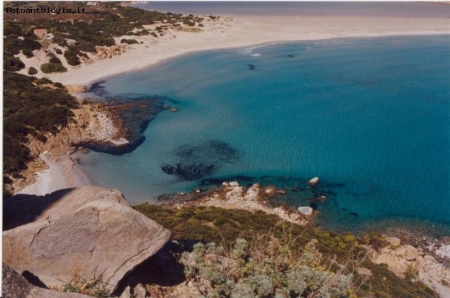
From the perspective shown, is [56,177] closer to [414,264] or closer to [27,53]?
[414,264]

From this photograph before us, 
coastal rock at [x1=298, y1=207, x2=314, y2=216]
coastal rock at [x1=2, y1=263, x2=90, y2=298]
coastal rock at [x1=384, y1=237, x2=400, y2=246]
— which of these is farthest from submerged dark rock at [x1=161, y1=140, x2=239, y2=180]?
coastal rock at [x1=2, y1=263, x2=90, y2=298]

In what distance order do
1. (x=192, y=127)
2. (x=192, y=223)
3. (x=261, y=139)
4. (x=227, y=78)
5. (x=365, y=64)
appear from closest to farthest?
(x=192, y=223)
(x=261, y=139)
(x=192, y=127)
(x=227, y=78)
(x=365, y=64)

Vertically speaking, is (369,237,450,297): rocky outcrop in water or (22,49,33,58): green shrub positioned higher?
(22,49,33,58): green shrub

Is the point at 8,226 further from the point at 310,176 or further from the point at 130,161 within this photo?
the point at 310,176

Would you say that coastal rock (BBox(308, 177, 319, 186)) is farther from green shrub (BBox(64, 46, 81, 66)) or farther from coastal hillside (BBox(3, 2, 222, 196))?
green shrub (BBox(64, 46, 81, 66))

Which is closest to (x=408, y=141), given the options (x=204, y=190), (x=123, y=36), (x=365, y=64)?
(x=204, y=190)

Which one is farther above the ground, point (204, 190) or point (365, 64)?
point (365, 64)

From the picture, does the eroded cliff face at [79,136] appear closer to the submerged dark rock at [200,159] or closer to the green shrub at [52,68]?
the submerged dark rock at [200,159]
